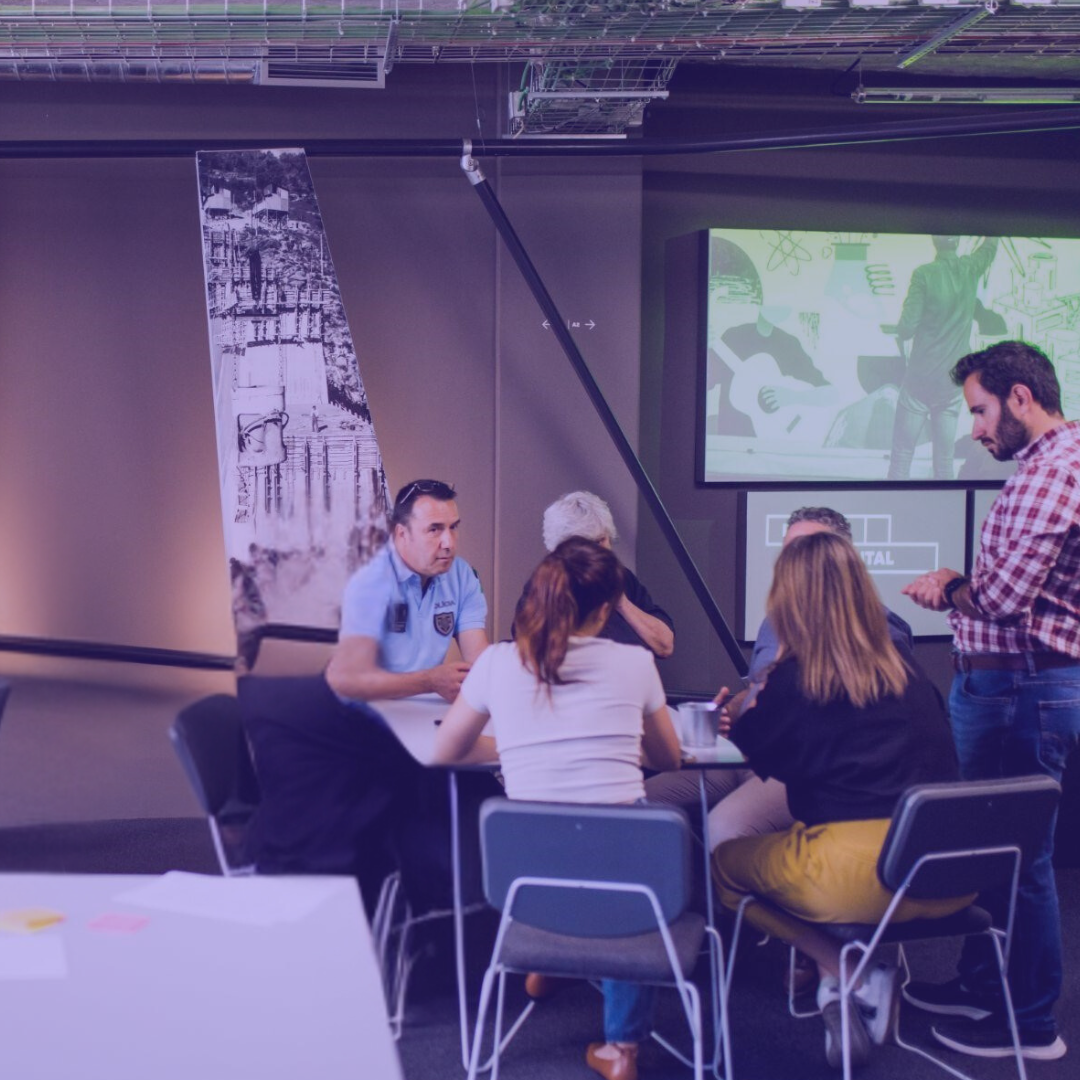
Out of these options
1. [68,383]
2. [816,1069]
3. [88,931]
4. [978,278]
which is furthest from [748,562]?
[88,931]

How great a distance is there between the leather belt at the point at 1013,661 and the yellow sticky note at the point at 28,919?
7.28 ft

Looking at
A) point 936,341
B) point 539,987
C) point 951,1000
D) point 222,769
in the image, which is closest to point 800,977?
point 951,1000

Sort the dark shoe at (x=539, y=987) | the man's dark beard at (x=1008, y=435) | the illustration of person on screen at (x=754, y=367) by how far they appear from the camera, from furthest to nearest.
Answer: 1. the illustration of person on screen at (x=754, y=367)
2. the dark shoe at (x=539, y=987)
3. the man's dark beard at (x=1008, y=435)

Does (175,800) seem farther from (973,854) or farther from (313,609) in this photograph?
(973,854)

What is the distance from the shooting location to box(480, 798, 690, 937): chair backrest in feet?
7.27

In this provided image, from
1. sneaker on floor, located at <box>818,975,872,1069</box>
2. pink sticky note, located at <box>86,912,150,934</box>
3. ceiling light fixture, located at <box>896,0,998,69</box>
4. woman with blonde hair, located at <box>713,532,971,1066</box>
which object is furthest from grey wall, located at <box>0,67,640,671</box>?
pink sticky note, located at <box>86,912,150,934</box>

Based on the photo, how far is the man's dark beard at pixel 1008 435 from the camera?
119 inches

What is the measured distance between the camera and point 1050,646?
2885 mm

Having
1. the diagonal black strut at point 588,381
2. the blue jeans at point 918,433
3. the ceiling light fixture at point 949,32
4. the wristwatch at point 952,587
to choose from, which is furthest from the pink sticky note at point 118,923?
the blue jeans at point 918,433

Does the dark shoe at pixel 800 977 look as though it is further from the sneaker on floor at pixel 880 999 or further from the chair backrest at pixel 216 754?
the chair backrest at pixel 216 754

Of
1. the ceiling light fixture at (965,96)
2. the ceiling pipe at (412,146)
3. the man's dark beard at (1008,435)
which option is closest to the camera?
the man's dark beard at (1008,435)

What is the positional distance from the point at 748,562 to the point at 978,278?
1584mm

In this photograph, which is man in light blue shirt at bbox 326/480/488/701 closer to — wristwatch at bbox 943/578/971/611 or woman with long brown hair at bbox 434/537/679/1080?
woman with long brown hair at bbox 434/537/679/1080

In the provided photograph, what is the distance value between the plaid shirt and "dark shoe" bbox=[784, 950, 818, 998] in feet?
3.36
